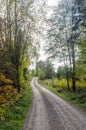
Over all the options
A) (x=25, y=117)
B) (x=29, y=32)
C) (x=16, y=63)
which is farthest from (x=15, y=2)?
(x=25, y=117)

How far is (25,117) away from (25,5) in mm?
15436

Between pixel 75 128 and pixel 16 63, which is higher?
pixel 16 63

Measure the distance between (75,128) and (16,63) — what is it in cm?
1620

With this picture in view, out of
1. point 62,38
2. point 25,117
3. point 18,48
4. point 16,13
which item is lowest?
point 25,117

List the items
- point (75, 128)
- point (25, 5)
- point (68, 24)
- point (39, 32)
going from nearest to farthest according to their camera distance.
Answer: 1. point (75, 128)
2. point (25, 5)
3. point (39, 32)
4. point (68, 24)

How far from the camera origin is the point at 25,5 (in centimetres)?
2619

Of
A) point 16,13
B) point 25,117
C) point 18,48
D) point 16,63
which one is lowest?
point 25,117

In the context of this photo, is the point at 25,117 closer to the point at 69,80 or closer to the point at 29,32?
the point at 29,32

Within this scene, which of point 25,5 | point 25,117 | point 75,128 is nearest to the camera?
point 75,128

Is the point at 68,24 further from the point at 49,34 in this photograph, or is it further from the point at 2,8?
the point at 2,8

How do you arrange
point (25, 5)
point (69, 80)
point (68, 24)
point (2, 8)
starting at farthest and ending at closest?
point (69, 80) < point (68, 24) < point (25, 5) < point (2, 8)

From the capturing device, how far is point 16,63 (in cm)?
2650

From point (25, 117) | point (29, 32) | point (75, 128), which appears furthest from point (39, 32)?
point (75, 128)

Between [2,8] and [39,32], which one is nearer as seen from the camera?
[2,8]
